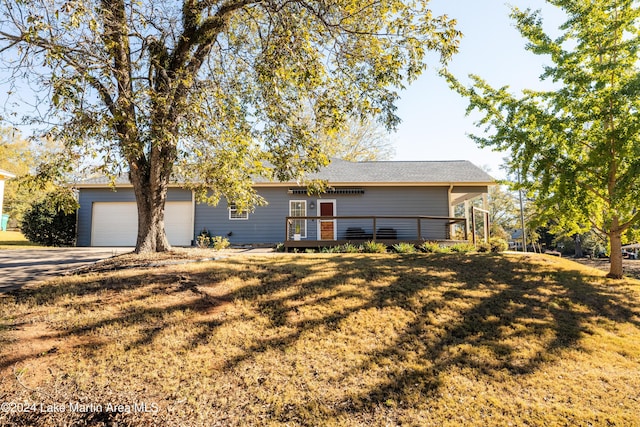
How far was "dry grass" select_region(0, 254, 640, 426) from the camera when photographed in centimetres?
326

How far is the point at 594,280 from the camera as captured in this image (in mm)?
7727

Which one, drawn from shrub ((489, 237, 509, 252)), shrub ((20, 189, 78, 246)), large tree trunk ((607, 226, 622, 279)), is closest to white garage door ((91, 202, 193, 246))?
shrub ((20, 189, 78, 246))

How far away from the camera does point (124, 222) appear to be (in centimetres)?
1662

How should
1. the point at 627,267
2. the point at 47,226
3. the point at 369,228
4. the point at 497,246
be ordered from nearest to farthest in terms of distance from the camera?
the point at 497,246 → the point at 627,267 → the point at 47,226 → the point at 369,228

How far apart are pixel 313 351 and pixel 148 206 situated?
5.33 meters

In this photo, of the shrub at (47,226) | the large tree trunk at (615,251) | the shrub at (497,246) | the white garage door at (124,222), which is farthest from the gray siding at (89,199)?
the large tree trunk at (615,251)

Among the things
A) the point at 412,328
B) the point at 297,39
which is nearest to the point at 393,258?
the point at 412,328

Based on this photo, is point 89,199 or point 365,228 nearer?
point 365,228

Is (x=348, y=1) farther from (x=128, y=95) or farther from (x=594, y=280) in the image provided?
(x=594, y=280)

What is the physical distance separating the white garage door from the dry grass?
34.7ft

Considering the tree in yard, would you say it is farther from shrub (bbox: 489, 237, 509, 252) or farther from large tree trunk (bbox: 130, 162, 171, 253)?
large tree trunk (bbox: 130, 162, 171, 253)

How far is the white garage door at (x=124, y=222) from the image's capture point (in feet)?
54.0

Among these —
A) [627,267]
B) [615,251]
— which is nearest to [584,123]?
[615,251]

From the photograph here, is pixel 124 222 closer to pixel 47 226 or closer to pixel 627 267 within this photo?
pixel 47 226
